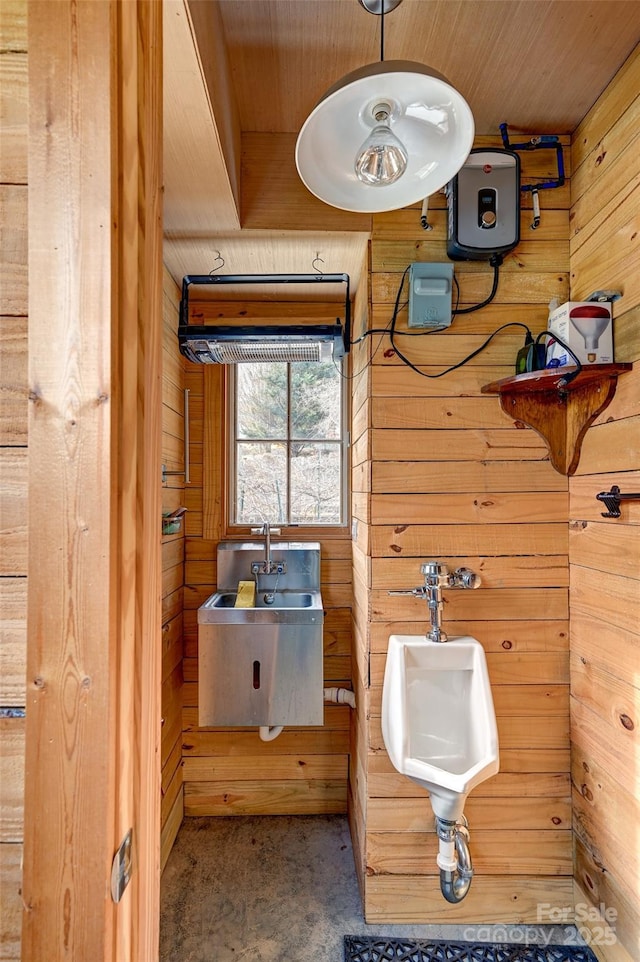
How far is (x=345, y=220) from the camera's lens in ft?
5.41

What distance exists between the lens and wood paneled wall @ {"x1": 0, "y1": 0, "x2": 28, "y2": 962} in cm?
59

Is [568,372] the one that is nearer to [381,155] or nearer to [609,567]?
[609,567]

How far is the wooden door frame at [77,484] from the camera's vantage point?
0.53 m

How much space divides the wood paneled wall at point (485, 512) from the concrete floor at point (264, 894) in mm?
212

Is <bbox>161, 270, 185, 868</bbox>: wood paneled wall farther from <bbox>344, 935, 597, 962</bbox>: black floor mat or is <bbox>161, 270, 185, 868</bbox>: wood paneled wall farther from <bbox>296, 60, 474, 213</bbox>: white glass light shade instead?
A: <bbox>296, 60, 474, 213</bbox>: white glass light shade

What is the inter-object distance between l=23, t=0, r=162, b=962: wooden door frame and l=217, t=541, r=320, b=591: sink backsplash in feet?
5.24

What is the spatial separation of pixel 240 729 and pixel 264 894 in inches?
23.5

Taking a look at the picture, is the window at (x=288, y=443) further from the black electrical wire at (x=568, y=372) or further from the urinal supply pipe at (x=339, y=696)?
the black electrical wire at (x=568, y=372)

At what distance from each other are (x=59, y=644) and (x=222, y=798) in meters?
2.02

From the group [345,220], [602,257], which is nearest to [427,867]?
[602,257]

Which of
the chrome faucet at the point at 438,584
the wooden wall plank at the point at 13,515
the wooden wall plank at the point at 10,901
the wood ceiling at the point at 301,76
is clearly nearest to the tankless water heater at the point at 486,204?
the wood ceiling at the point at 301,76

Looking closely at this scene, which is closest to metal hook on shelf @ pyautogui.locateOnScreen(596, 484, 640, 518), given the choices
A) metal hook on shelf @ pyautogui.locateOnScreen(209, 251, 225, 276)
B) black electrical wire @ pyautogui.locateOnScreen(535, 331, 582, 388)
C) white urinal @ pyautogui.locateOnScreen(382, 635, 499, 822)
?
black electrical wire @ pyautogui.locateOnScreen(535, 331, 582, 388)

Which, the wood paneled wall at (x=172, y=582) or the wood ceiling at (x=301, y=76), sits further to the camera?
the wood paneled wall at (x=172, y=582)

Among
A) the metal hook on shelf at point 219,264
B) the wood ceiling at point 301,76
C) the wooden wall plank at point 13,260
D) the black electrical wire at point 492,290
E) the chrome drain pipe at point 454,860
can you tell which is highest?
the wood ceiling at point 301,76
